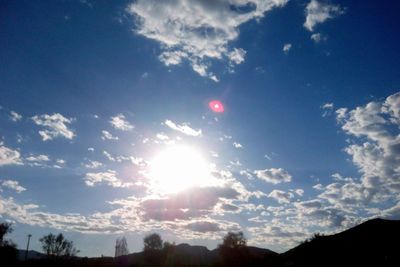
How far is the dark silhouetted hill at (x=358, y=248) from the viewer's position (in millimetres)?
36781

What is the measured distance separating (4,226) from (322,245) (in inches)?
2295

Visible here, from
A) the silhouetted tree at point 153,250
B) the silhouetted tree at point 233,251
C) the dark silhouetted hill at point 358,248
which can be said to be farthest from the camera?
the silhouetted tree at point 153,250

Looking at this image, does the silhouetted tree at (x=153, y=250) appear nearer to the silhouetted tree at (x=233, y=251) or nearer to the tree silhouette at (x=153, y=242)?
the tree silhouette at (x=153, y=242)

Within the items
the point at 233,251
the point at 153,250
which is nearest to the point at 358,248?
the point at 233,251

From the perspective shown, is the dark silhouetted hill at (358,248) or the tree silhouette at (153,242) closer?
the dark silhouetted hill at (358,248)

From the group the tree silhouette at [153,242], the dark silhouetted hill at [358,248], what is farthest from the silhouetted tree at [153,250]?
the dark silhouetted hill at [358,248]

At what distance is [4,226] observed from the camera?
69125 millimetres

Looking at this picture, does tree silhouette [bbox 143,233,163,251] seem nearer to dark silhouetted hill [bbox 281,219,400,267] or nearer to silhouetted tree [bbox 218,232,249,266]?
silhouetted tree [bbox 218,232,249,266]

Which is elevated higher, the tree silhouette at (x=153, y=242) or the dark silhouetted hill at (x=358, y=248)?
the tree silhouette at (x=153, y=242)

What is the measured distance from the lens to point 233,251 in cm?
7738

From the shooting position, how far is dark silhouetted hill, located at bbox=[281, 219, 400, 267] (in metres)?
36.8

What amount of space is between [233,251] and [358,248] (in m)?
41.1

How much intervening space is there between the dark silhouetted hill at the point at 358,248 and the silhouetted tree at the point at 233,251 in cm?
2972

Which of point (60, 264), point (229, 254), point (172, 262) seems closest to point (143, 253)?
point (172, 262)
